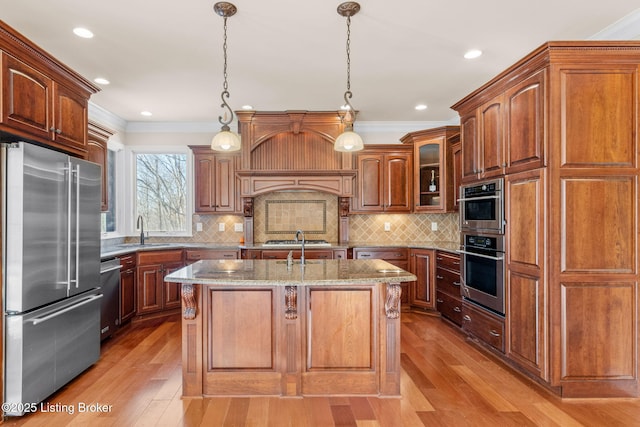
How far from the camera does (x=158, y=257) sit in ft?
14.6

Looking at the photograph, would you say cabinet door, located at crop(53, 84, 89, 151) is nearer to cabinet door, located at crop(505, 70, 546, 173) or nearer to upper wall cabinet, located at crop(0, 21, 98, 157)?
upper wall cabinet, located at crop(0, 21, 98, 157)

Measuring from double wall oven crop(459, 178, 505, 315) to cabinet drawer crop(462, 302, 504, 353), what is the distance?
8 cm

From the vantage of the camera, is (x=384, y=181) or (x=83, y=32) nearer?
(x=83, y=32)

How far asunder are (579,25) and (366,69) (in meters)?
1.76

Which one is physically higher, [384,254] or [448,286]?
[384,254]

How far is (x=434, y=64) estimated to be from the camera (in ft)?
11.1

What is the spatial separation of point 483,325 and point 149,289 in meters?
3.90

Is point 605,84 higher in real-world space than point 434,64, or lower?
lower

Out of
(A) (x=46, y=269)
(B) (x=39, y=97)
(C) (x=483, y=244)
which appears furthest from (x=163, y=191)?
(C) (x=483, y=244)

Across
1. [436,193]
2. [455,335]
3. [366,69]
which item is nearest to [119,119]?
[366,69]

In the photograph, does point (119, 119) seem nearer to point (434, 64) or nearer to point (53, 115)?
point (53, 115)

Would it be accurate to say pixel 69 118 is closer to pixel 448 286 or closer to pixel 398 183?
pixel 398 183

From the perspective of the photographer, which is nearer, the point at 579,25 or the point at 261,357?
the point at 261,357

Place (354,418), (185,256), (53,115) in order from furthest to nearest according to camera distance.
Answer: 1. (185,256)
2. (53,115)
3. (354,418)
